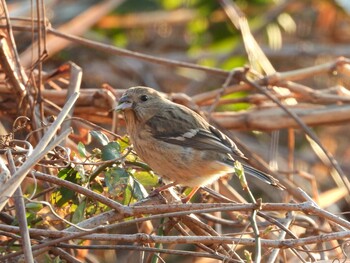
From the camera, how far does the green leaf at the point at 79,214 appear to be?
Answer: 3223 millimetres

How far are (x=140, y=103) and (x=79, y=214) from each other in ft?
3.44

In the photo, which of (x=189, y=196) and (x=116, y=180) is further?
(x=189, y=196)

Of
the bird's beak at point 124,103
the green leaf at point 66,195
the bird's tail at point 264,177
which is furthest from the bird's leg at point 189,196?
the green leaf at point 66,195

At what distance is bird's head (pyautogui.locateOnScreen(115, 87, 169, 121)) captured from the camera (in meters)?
4.07

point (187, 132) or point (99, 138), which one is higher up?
point (187, 132)

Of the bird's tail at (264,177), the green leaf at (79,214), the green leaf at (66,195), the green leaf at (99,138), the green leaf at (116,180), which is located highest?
the green leaf at (99,138)

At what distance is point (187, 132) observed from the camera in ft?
13.1

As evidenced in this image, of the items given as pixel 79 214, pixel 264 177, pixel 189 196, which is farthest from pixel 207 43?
pixel 79 214

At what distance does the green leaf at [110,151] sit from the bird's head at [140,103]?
0.67 meters

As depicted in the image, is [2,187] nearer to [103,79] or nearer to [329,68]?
[329,68]

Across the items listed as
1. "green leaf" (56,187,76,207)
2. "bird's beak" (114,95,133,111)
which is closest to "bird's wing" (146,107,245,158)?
"bird's beak" (114,95,133,111)

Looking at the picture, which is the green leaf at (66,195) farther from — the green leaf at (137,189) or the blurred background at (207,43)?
the blurred background at (207,43)

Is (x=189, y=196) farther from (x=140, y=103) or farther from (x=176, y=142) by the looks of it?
(x=140, y=103)

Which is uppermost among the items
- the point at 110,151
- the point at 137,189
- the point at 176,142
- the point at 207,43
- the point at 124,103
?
the point at 207,43
